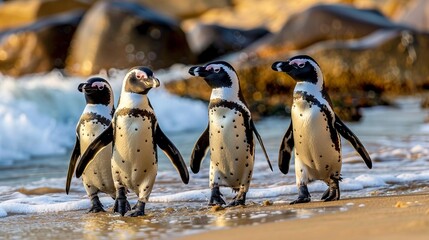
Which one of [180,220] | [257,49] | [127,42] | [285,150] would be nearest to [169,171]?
[285,150]

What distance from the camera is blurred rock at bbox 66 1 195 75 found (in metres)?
23.4

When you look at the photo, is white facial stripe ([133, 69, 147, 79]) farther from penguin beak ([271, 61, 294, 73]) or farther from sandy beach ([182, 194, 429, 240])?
sandy beach ([182, 194, 429, 240])

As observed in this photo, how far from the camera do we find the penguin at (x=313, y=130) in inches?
234

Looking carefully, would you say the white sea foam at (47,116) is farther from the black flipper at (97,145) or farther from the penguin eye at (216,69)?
the penguin eye at (216,69)

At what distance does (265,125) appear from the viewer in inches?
524

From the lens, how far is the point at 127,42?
23.4m

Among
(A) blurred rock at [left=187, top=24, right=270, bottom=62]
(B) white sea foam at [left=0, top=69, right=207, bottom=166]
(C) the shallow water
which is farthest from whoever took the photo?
(A) blurred rock at [left=187, top=24, right=270, bottom=62]

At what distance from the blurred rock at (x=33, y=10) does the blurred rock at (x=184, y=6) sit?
993cm

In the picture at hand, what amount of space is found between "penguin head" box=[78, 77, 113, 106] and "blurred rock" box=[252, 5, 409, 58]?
52.1 feet

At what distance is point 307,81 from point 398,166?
2.12m

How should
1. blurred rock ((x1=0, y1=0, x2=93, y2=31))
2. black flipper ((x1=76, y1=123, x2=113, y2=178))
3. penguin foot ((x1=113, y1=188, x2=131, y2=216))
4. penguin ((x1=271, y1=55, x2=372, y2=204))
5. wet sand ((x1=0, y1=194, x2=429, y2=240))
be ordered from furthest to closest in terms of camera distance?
blurred rock ((x1=0, y1=0, x2=93, y2=31)), penguin ((x1=271, y1=55, x2=372, y2=204)), black flipper ((x1=76, y1=123, x2=113, y2=178)), penguin foot ((x1=113, y1=188, x2=131, y2=216)), wet sand ((x1=0, y1=194, x2=429, y2=240))

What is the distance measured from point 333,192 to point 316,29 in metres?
16.7

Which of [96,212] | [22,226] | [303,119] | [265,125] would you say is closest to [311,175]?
[303,119]

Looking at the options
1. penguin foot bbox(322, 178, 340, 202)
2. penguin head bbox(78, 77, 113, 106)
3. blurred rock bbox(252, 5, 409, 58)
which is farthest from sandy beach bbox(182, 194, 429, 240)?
blurred rock bbox(252, 5, 409, 58)
